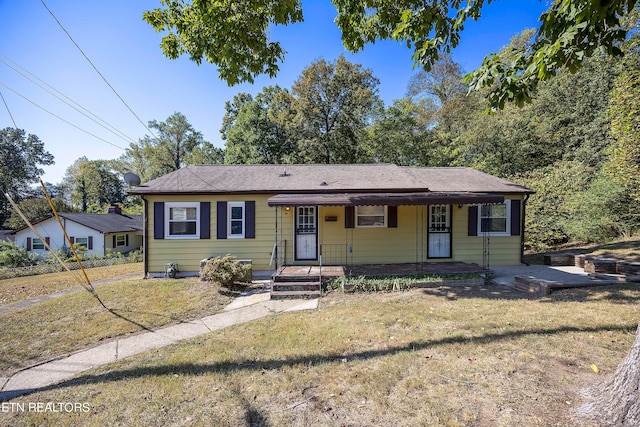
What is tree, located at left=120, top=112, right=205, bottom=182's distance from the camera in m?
34.5

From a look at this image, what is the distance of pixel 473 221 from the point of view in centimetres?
997

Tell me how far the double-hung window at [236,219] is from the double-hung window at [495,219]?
896 centimetres

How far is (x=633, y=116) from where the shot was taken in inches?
386

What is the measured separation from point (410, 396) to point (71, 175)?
6485 cm

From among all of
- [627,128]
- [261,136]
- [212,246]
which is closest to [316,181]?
[212,246]

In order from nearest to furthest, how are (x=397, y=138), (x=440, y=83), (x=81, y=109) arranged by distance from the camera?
(x=81, y=109) < (x=397, y=138) < (x=440, y=83)

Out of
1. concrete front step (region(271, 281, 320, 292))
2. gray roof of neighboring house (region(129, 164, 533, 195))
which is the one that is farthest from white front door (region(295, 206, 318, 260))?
concrete front step (region(271, 281, 320, 292))

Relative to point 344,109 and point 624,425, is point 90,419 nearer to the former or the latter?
point 624,425

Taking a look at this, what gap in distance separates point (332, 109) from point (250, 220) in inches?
598

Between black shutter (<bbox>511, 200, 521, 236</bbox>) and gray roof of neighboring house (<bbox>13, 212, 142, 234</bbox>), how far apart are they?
1145 inches

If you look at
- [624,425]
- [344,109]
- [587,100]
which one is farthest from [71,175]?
[587,100]

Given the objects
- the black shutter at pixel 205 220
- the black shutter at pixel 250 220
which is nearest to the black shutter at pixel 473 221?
the black shutter at pixel 250 220

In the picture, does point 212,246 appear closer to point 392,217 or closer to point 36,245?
point 392,217

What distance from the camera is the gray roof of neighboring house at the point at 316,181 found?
960 cm
